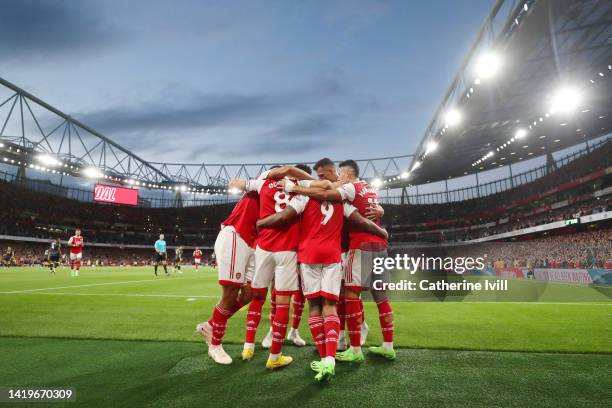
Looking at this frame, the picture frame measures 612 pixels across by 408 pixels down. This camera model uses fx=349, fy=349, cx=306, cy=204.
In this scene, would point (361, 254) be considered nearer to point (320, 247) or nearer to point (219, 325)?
point (320, 247)

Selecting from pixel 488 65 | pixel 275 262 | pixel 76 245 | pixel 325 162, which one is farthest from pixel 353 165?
pixel 76 245

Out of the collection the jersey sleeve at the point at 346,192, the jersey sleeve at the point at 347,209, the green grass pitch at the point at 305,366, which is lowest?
the green grass pitch at the point at 305,366

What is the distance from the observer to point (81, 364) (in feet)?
12.1

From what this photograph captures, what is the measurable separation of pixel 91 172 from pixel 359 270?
170ft

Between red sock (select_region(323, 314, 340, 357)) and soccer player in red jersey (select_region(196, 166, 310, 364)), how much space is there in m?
1.08

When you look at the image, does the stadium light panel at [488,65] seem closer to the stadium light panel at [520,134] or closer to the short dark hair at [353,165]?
the stadium light panel at [520,134]

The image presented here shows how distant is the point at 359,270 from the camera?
411 centimetres

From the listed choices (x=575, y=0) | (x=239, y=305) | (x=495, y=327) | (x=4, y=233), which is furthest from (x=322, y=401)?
(x=4, y=233)

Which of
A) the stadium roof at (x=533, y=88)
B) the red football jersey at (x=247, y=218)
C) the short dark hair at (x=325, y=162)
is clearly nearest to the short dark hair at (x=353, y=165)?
the short dark hair at (x=325, y=162)

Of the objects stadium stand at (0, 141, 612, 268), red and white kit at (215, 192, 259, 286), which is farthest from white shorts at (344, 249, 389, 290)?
stadium stand at (0, 141, 612, 268)

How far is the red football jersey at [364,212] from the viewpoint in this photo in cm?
419

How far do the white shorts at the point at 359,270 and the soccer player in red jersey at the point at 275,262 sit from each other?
2.20ft

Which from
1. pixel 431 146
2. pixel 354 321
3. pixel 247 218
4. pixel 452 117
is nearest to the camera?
pixel 354 321

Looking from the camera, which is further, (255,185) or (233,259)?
(255,185)
